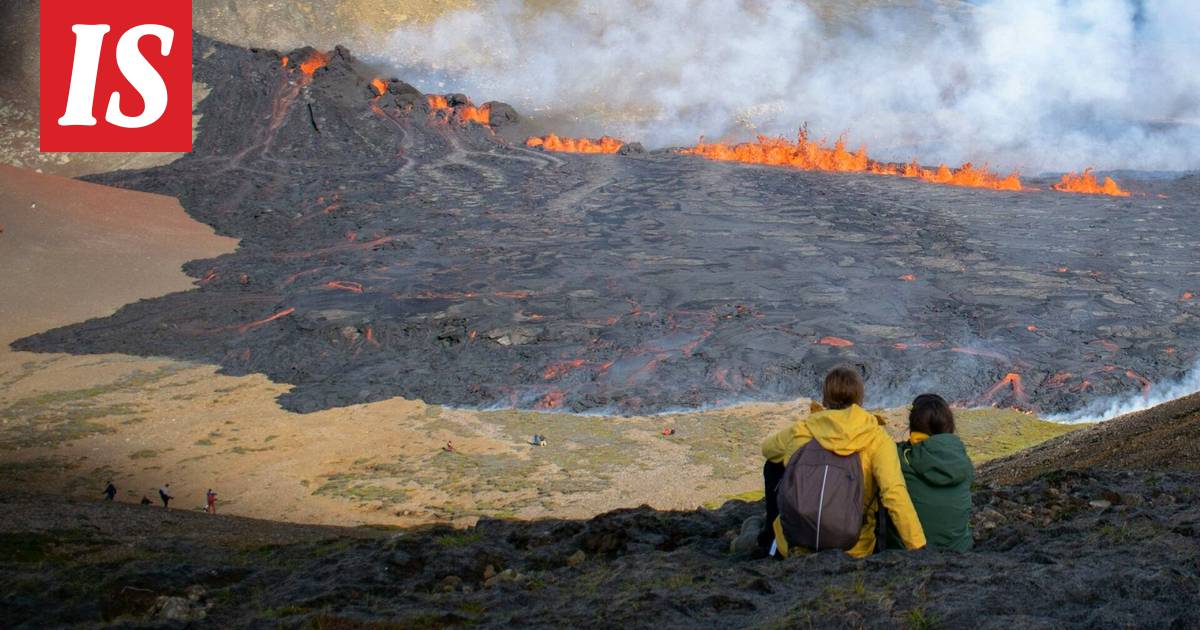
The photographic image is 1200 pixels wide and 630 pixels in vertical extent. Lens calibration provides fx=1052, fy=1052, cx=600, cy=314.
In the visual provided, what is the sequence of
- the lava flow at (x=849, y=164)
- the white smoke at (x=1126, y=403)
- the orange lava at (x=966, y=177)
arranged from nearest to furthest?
the white smoke at (x=1126, y=403) < the orange lava at (x=966, y=177) < the lava flow at (x=849, y=164)

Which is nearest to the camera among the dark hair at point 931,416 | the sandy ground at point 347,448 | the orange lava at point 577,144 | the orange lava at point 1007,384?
the dark hair at point 931,416

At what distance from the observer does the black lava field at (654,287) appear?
18359 mm

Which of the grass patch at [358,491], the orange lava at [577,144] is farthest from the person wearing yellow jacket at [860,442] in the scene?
the orange lava at [577,144]

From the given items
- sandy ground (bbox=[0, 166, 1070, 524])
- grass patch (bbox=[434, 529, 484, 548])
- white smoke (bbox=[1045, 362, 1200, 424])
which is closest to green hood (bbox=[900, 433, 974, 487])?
grass patch (bbox=[434, 529, 484, 548])

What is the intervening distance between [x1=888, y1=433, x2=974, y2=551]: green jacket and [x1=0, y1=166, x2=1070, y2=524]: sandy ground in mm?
8354

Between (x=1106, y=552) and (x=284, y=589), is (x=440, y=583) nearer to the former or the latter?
(x=284, y=589)

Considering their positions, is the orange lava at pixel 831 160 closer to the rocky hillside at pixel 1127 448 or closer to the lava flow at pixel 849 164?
the lava flow at pixel 849 164

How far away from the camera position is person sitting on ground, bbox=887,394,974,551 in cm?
502

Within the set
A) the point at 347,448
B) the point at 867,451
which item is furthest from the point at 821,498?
the point at 347,448

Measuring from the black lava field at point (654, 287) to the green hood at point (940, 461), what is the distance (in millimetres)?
12369

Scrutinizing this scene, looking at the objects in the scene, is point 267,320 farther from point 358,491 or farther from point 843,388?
point 843,388

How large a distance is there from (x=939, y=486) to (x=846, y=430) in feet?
2.41

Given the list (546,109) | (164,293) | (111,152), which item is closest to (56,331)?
(164,293)

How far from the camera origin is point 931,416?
5.02 meters
